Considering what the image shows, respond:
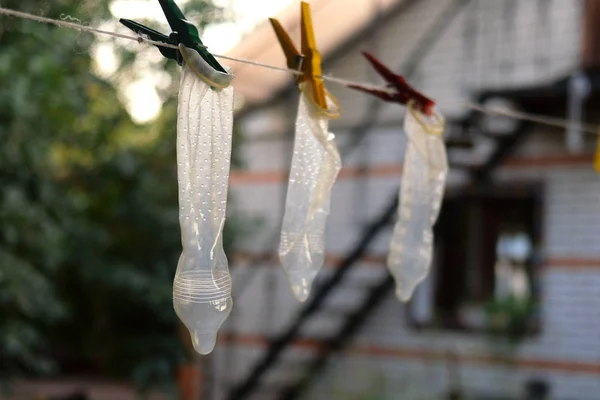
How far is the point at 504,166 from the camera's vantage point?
846cm

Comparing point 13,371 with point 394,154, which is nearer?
point 13,371

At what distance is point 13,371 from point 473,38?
19.0 feet

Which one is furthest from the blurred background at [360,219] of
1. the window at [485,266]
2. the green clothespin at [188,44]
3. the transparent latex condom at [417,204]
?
the green clothespin at [188,44]

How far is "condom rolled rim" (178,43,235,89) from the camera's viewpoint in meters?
2.98

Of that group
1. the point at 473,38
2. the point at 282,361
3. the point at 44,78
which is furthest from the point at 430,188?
the point at 282,361

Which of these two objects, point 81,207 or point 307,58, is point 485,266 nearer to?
point 81,207

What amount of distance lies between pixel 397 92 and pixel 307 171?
71cm

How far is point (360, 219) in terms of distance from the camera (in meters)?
9.45

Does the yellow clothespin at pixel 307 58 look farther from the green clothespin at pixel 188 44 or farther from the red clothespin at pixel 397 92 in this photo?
the green clothespin at pixel 188 44

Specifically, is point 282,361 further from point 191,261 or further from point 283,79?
point 191,261

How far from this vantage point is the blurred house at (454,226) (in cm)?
798

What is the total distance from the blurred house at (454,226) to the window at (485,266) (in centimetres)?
2

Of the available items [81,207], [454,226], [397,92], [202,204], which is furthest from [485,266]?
[202,204]

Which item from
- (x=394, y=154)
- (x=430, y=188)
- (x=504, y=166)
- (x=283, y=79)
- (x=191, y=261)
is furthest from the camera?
(x=283, y=79)
